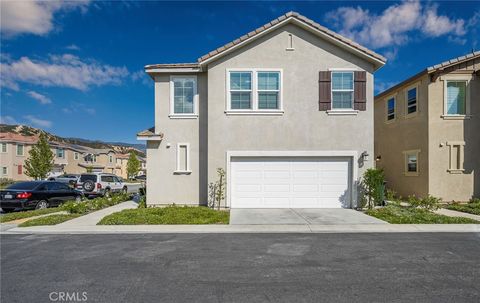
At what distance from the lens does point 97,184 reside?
19.0m

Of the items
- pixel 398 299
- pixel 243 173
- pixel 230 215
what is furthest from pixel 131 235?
pixel 398 299

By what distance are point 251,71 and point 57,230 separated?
917cm

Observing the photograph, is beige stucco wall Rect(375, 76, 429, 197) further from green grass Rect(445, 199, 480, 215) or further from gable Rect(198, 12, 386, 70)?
gable Rect(198, 12, 386, 70)

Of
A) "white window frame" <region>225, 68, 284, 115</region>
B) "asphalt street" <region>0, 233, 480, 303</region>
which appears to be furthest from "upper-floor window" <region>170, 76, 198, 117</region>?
"asphalt street" <region>0, 233, 480, 303</region>

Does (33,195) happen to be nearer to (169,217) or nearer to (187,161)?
(187,161)

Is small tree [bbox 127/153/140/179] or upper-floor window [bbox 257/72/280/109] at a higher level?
upper-floor window [bbox 257/72/280/109]

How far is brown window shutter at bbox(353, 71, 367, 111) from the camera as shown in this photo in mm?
11961

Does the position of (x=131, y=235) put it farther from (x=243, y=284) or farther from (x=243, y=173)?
(x=243, y=173)

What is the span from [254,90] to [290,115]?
1.89 metres

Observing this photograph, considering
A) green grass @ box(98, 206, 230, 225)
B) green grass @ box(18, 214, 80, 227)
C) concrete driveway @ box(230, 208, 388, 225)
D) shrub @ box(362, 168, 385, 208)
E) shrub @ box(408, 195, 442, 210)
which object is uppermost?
shrub @ box(362, 168, 385, 208)

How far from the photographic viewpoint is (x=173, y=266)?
5.61 m

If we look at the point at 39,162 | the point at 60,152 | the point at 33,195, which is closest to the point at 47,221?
the point at 33,195

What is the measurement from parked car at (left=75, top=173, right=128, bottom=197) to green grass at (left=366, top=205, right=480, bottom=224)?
15351mm

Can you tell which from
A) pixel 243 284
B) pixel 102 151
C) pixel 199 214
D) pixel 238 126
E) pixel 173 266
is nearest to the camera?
pixel 243 284
